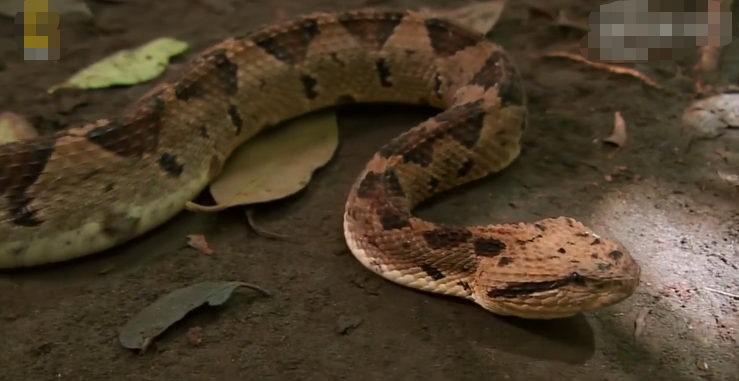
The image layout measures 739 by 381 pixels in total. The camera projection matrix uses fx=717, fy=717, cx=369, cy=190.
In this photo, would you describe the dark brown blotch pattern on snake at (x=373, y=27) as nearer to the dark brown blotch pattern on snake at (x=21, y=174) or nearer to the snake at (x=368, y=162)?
the snake at (x=368, y=162)

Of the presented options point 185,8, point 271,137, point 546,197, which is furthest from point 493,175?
point 185,8

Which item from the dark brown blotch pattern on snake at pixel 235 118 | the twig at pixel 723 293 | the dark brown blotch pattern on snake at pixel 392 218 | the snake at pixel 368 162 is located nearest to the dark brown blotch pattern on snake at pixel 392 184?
the snake at pixel 368 162

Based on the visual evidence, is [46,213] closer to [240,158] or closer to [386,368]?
[240,158]

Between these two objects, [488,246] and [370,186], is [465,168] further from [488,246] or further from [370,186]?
[488,246]

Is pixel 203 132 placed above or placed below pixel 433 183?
above

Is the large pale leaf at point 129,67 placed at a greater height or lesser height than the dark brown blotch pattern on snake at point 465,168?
greater

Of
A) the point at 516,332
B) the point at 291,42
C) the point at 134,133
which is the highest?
the point at 291,42

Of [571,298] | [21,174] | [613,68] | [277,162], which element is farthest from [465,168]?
[21,174]
